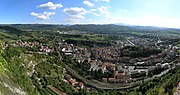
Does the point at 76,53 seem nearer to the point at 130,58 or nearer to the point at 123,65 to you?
the point at 130,58

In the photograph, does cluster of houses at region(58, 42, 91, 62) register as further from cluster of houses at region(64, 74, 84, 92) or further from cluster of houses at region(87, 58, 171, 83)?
cluster of houses at region(64, 74, 84, 92)

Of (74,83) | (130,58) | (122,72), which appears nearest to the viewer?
(74,83)

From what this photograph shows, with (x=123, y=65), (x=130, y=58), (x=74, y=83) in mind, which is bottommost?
(x=123, y=65)

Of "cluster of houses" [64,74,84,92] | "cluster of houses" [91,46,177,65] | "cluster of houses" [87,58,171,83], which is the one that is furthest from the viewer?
"cluster of houses" [91,46,177,65]

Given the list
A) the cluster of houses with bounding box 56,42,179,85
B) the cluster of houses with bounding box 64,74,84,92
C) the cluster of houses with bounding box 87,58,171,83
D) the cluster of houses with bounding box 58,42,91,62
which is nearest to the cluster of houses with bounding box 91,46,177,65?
the cluster of houses with bounding box 56,42,179,85

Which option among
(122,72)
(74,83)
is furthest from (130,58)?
(74,83)

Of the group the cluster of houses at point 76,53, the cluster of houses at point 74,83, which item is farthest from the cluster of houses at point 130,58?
the cluster of houses at point 74,83

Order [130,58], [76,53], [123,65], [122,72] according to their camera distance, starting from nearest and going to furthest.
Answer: [122,72], [123,65], [130,58], [76,53]

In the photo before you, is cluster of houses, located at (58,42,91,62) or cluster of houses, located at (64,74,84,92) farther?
cluster of houses, located at (58,42,91,62)

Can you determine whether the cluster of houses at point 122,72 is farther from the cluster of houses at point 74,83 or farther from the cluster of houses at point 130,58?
the cluster of houses at point 130,58

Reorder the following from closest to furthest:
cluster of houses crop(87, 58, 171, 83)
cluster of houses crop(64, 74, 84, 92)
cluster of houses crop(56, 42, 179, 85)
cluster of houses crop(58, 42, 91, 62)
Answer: cluster of houses crop(64, 74, 84, 92) → cluster of houses crop(87, 58, 171, 83) → cluster of houses crop(56, 42, 179, 85) → cluster of houses crop(58, 42, 91, 62)

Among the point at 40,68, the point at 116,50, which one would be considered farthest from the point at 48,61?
the point at 116,50

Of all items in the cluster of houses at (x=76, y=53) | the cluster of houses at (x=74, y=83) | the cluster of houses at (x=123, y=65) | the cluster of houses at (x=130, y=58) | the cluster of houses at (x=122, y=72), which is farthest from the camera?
the cluster of houses at (x=76, y=53)
